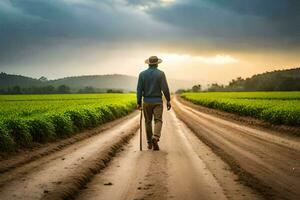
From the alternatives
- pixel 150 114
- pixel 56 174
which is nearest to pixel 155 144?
pixel 150 114

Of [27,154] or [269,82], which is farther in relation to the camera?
[269,82]

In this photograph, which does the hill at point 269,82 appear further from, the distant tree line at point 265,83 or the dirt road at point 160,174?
the dirt road at point 160,174

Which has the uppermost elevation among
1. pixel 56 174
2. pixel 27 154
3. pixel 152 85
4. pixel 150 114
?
pixel 152 85

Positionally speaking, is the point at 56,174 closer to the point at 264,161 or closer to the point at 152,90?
the point at 264,161

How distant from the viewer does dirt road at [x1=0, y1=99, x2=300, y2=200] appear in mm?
5895

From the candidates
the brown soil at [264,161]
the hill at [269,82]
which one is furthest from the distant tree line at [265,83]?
the brown soil at [264,161]

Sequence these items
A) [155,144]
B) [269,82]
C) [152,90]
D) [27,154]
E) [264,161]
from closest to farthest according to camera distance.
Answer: [264,161], [27,154], [155,144], [152,90], [269,82]

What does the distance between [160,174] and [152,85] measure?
15.0 ft

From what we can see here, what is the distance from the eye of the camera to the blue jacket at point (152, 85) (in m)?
11.5

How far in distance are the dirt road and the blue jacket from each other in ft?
4.88

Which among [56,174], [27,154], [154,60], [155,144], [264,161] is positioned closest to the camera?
[56,174]

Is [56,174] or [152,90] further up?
[152,90]

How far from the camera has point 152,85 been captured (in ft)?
37.8

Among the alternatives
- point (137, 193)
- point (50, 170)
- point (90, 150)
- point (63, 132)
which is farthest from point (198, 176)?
point (63, 132)
